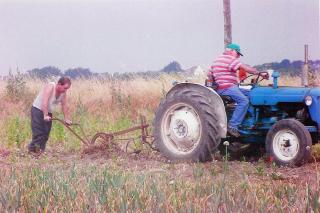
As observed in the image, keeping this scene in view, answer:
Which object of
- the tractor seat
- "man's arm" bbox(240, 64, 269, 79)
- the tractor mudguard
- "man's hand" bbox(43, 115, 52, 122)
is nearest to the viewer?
"man's arm" bbox(240, 64, 269, 79)

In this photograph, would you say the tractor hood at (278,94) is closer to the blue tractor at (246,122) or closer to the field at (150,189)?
the blue tractor at (246,122)

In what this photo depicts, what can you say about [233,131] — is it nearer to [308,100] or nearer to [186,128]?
[186,128]

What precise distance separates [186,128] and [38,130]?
8.01 feet

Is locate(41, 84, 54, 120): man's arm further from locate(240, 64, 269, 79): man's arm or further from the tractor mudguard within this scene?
locate(240, 64, 269, 79): man's arm

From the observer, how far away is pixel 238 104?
844cm

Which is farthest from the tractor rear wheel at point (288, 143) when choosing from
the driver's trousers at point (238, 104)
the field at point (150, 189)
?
the driver's trousers at point (238, 104)

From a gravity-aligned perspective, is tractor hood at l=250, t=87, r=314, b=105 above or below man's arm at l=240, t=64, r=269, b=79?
below

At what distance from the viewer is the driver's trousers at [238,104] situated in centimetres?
842

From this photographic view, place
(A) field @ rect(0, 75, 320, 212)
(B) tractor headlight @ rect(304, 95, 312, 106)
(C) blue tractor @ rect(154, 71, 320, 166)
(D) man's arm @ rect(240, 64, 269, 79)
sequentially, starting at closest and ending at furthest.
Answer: (A) field @ rect(0, 75, 320, 212)
(C) blue tractor @ rect(154, 71, 320, 166)
(B) tractor headlight @ rect(304, 95, 312, 106)
(D) man's arm @ rect(240, 64, 269, 79)

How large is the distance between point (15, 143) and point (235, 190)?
7.06 m

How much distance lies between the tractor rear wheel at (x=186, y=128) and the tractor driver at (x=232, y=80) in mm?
226

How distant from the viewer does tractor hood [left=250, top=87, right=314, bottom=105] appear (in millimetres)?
8266

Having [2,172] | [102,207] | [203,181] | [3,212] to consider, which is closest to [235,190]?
[203,181]

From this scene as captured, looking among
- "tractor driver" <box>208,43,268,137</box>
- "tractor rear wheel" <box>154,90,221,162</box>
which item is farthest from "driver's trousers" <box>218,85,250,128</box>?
"tractor rear wheel" <box>154,90,221,162</box>
